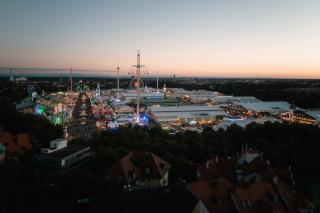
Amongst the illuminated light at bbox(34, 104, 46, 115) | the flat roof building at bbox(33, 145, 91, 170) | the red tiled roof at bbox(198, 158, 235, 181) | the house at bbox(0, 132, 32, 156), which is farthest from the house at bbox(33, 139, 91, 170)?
the illuminated light at bbox(34, 104, 46, 115)

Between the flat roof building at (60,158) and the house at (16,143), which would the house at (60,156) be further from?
the house at (16,143)

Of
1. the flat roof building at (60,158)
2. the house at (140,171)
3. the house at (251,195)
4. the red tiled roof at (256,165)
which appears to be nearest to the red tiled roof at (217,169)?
the house at (251,195)

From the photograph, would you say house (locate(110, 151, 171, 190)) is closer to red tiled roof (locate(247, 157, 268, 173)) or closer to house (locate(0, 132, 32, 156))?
red tiled roof (locate(247, 157, 268, 173))

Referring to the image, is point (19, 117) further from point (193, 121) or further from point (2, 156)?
point (193, 121)

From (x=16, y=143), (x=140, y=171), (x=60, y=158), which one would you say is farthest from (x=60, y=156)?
(x=140, y=171)

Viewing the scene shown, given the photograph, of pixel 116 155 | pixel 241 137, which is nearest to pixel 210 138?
pixel 241 137

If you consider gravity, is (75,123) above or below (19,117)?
below

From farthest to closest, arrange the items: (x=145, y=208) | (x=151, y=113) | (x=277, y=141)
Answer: (x=151, y=113), (x=277, y=141), (x=145, y=208)
